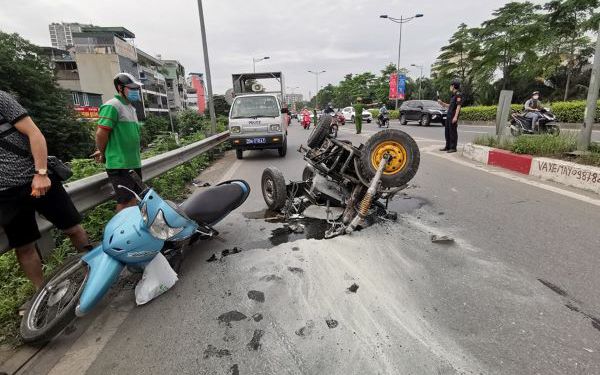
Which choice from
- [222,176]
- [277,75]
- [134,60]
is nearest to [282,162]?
[222,176]

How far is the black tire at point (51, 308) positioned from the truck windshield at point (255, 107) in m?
8.29

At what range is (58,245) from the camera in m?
3.70

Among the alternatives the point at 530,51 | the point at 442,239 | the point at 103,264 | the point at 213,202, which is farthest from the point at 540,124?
the point at 530,51

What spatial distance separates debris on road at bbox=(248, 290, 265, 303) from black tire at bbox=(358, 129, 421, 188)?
1.92 m

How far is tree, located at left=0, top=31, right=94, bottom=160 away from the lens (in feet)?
83.6

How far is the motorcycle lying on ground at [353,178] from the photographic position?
3854mm

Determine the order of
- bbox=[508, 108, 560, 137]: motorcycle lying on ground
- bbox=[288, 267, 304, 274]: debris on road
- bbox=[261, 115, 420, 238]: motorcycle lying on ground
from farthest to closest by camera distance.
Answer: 1. bbox=[508, 108, 560, 137]: motorcycle lying on ground
2. bbox=[261, 115, 420, 238]: motorcycle lying on ground
3. bbox=[288, 267, 304, 274]: debris on road

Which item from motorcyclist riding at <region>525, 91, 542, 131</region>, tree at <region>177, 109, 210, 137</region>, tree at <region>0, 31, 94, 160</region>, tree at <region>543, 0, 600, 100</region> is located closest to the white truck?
motorcyclist riding at <region>525, 91, 542, 131</region>

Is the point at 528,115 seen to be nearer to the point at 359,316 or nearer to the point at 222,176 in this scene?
the point at 222,176

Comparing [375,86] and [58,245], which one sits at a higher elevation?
[375,86]

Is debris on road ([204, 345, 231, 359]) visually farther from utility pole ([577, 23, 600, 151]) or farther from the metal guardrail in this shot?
utility pole ([577, 23, 600, 151])

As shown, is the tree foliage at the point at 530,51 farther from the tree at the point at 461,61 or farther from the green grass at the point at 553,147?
the green grass at the point at 553,147

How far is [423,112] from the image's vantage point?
2120cm

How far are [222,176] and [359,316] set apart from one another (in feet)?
20.1
